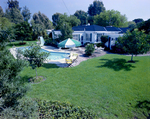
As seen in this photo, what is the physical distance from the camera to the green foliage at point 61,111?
4.55 m

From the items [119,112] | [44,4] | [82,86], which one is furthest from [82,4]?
[119,112]

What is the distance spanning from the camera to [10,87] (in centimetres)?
349

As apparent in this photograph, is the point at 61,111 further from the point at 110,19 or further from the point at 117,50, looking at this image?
the point at 110,19

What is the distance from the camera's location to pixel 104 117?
15.5 feet

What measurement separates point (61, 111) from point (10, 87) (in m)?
2.59

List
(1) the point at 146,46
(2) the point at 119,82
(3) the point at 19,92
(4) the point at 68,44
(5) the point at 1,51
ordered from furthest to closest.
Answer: (4) the point at 68,44 < (1) the point at 146,46 < (2) the point at 119,82 < (3) the point at 19,92 < (5) the point at 1,51

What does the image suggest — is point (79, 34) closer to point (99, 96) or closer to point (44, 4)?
point (44, 4)

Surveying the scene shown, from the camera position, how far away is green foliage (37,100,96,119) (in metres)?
4.55

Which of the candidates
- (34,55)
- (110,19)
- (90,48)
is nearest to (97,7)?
(110,19)

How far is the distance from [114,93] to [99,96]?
1151mm

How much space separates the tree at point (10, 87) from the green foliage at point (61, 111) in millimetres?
810

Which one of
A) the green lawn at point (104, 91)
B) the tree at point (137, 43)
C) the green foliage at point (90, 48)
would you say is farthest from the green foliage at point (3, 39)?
the green foliage at point (90, 48)

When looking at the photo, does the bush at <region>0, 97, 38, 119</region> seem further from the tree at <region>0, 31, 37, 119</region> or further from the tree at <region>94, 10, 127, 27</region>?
the tree at <region>94, 10, 127, 27</region>

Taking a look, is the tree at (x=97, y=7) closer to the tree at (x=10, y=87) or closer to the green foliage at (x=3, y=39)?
the green foliage at (x=3, y=39)
